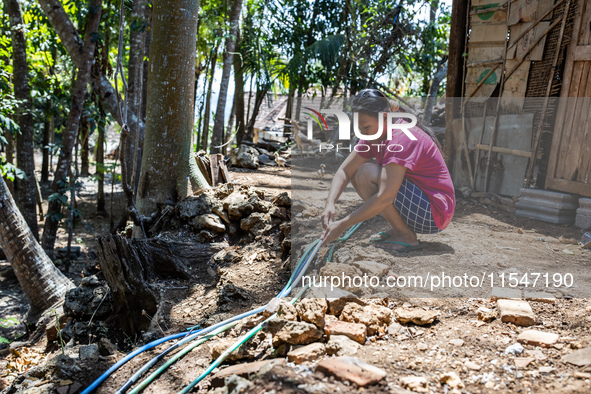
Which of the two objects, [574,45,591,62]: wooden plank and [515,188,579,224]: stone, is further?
[574,45,591,62]: wooden plank

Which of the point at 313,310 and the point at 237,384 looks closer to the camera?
the point at 237,384

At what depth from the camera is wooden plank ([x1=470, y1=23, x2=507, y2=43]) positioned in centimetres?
523

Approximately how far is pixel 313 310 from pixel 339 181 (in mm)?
1174

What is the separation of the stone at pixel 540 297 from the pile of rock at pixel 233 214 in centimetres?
222

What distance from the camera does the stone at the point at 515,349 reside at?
2270 millimetres

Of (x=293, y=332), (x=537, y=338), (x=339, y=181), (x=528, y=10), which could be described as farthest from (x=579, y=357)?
(x=528, y=10)

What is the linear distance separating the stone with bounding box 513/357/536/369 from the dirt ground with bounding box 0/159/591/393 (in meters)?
0.03

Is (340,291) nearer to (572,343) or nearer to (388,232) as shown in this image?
(388,232)

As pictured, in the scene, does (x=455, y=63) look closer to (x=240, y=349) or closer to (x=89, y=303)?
(x=240, y=349)

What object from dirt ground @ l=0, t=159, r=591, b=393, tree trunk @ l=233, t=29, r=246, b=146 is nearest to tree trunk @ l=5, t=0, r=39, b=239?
dirt ground @ l=0, t=159, r=591, b=393

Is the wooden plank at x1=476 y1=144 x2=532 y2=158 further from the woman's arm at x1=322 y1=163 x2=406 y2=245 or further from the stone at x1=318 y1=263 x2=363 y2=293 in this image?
the stone at x1=318 y1=263 x2=363 y2=293

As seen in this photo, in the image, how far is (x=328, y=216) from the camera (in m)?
3.33

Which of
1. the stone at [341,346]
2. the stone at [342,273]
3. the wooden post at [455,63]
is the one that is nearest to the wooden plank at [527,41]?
the wooden post at [455,63]

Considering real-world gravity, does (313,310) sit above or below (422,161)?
below
